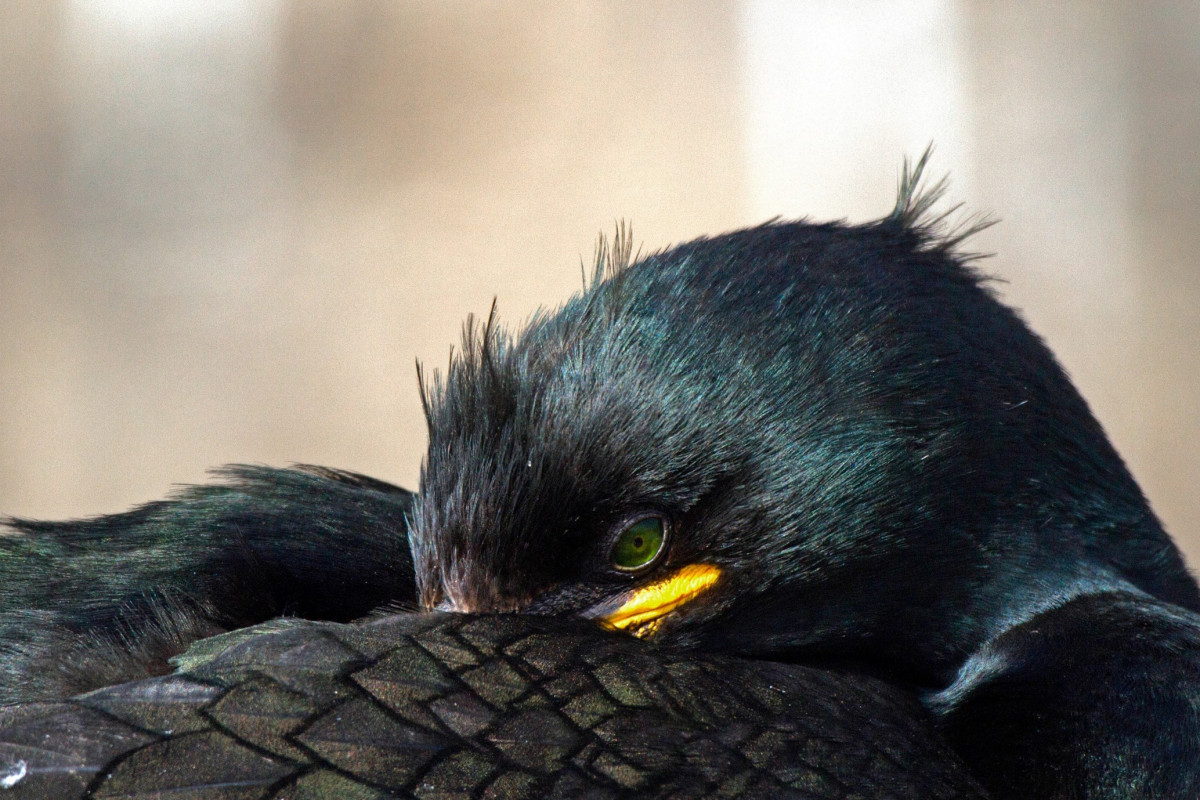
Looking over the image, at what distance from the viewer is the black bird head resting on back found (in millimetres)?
1531

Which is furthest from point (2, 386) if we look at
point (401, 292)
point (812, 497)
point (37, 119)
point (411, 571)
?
point (812, 497)

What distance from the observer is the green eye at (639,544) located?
153 centimetres

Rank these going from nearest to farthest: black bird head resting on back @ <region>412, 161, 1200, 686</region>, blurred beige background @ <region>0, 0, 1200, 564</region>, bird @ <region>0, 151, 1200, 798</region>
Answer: bird @ <region>0, 151, 1200, 798</region>, black bird head resting on back @ <region>412, 161, 1200, 686</region>, blurred beige background @ <region>0, 0, 1200, 564</region>

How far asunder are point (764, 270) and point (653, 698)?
0.61m

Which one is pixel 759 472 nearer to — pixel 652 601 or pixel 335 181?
pixel 652 601

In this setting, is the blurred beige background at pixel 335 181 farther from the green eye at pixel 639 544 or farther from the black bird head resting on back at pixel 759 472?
the green eye at pixel 639 544

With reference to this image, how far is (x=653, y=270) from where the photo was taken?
5.45ft

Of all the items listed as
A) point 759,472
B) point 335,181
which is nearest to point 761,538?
point 759,472

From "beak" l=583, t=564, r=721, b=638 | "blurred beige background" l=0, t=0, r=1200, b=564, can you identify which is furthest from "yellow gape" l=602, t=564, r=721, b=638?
"blurred beige background" l=0, t=0, r=1200, b=564

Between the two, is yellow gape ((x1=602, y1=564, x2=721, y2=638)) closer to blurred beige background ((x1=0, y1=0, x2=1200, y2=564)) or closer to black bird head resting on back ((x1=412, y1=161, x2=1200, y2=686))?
black bird head resting on back ((x1=412, y1=161, x2=1200, y2=686))

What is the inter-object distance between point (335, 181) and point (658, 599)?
15.1ft

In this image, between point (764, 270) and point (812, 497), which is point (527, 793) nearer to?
point (812, 497)

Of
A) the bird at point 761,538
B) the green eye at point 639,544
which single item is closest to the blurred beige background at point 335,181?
the bird at point 761,538

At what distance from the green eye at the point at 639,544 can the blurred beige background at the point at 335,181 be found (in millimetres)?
3889
